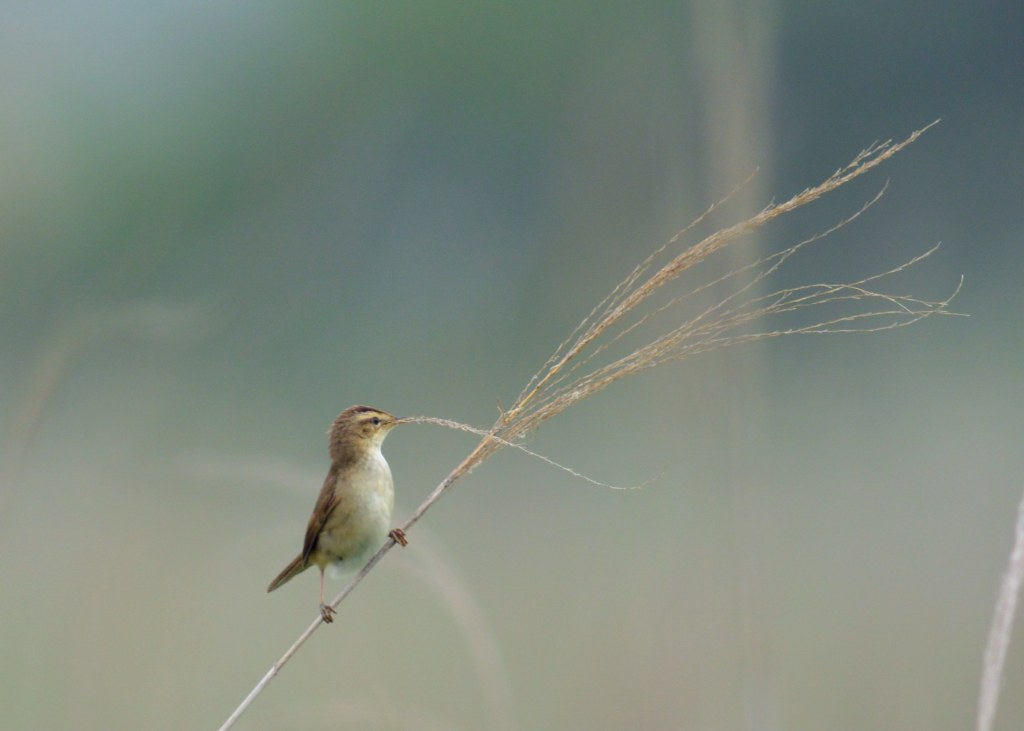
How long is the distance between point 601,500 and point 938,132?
8066 millimetres

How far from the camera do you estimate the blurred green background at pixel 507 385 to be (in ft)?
8.74

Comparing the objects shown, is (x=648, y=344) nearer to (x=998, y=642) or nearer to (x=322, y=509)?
(x=998, y=642)

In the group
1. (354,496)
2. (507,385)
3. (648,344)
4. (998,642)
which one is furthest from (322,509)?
(507,385)

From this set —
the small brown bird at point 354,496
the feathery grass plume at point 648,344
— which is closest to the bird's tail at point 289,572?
the small brown bird at point 354,496

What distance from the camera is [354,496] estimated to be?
270cm

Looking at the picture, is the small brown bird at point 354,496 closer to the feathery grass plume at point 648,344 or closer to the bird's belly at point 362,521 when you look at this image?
the bird's belly at point 362,521

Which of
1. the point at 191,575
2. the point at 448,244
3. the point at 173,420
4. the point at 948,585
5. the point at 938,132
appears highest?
the point at 938,132

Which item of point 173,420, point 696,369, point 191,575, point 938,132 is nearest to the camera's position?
point 696,369

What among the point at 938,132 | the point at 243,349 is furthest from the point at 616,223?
the point at 938,132

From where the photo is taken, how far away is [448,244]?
39.2ft

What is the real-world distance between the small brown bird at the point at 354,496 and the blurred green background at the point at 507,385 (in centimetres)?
8

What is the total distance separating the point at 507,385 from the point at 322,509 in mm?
5586

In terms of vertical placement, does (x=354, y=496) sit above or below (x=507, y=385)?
below

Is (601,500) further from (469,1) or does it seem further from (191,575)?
(469,1)
